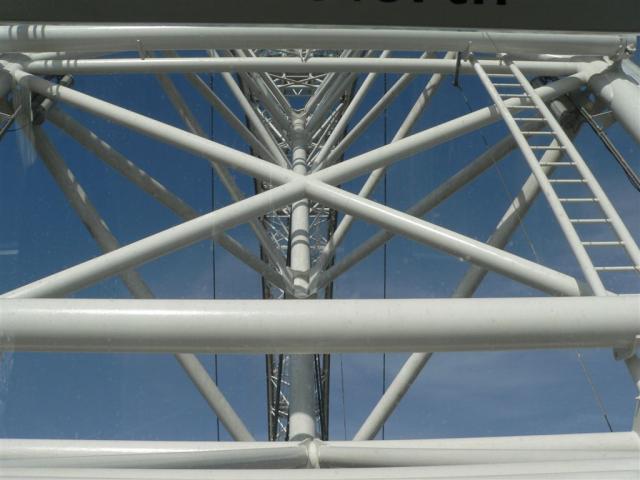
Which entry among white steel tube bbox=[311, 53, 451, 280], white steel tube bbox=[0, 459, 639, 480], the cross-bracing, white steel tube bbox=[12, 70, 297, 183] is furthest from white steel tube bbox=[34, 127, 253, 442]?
white steel tube bbox=[0, 459, 639, 480]

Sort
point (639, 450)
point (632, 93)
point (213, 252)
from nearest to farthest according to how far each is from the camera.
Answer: point (639, 450), point (632, 93), point (213, 252)

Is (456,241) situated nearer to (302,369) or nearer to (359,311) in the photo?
(359,311)

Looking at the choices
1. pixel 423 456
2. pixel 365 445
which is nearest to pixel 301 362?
pixel 365 445

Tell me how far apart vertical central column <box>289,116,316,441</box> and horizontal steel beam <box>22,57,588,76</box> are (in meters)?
2.13

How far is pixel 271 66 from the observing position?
723 centimetres

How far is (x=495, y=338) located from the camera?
3797 millimetres

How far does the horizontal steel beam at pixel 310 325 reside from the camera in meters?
3.70

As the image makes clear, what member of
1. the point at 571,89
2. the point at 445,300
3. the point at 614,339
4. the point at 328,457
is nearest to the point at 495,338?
the point at 445,300

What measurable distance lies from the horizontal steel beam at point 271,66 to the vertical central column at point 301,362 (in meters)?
2.13

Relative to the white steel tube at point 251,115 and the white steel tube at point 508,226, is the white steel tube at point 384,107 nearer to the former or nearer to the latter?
the white steel tube at point 251,115

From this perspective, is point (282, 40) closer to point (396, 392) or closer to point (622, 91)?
point (622, 91)

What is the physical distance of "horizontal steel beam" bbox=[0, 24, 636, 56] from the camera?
6230 millimetres

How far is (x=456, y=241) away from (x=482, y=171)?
328cm

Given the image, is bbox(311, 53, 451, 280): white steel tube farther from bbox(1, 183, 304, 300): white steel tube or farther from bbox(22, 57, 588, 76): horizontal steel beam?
bbox(1, 183, 304, 300): white steel tube
